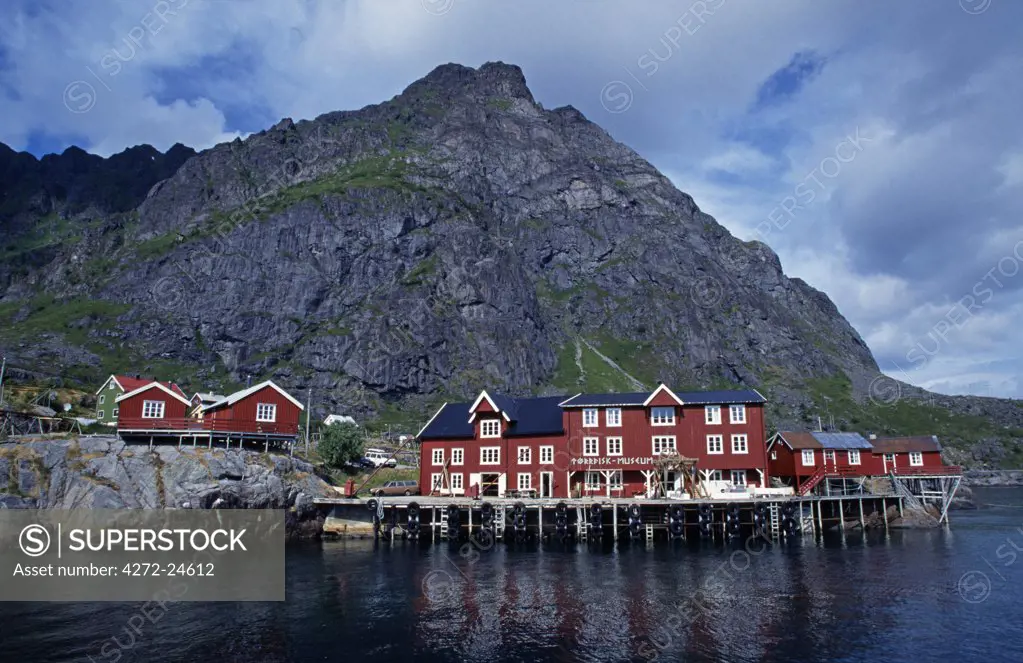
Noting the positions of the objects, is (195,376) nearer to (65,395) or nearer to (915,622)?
(65,395)

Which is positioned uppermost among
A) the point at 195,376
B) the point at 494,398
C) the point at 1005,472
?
the point at 195,376

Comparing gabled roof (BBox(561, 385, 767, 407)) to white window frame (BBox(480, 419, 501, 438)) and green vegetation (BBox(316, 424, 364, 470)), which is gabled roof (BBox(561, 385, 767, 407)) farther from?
green vegetation (BBox(316, 424, 364, 470))

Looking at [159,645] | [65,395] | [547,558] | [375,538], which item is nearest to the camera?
[159,645]

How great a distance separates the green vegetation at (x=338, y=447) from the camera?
80.4 meters

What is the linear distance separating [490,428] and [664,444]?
17.9m

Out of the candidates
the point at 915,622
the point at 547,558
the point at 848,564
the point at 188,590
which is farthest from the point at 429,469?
the point at 915,622

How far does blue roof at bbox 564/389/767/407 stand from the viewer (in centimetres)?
6378

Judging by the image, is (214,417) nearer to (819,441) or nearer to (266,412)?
(266,412)

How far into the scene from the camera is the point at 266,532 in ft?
185

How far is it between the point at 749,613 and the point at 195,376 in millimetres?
175844

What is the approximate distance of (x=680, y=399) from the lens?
214ft

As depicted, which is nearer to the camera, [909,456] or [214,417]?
[214,417]

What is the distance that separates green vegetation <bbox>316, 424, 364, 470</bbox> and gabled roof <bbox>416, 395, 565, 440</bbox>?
46.3ft

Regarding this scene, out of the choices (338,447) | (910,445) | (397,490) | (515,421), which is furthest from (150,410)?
(910,445)
